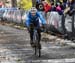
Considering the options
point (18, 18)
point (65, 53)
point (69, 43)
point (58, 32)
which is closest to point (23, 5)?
point (18, 18)

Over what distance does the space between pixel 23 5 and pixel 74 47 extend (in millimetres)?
29555

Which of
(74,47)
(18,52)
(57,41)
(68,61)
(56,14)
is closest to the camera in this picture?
(68,61)

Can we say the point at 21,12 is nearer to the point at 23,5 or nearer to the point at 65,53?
the point at 23,5

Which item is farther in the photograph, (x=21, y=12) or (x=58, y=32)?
(x=21, y=12)

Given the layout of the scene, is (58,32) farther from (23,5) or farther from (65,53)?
(23,5)

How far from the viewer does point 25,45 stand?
57.9 ft

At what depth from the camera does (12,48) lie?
16.5m

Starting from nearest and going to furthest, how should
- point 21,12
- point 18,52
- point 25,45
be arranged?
1. point 18,52
2. point 25,45
3. point 21,12

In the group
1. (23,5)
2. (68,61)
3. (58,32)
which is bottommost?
(23,5)

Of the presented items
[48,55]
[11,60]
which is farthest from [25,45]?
[11,60]

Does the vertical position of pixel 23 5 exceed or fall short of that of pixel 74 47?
it falls short

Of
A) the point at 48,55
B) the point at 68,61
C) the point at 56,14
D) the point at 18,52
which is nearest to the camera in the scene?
the point at 68,61

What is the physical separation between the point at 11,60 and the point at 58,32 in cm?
873

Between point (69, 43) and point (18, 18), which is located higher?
point (69, 43)
